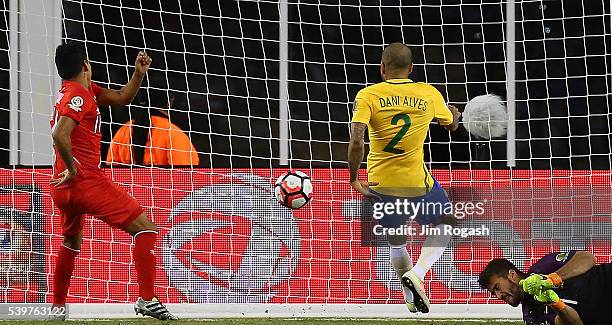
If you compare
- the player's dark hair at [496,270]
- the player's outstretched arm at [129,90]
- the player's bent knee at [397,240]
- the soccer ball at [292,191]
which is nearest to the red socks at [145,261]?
the player's outstretched arm at [129,90]

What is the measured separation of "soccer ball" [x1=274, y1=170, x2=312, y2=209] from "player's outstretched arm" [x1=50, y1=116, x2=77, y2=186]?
6.00 feet

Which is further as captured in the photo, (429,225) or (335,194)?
(335,194)

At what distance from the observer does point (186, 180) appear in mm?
10664

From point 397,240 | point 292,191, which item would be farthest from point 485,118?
point 397,240

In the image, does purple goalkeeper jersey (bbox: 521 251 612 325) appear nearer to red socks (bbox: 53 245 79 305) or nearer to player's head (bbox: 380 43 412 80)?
player's head (bbox: 380 43 412 80)

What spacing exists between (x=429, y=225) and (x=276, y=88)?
7.64 ft

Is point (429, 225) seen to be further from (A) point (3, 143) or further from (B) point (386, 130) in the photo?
(A) point (3, 143)

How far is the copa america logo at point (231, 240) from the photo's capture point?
34.6 ft

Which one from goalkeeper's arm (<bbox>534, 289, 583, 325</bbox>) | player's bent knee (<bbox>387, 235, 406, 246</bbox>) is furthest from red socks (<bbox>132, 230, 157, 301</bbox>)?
goalkeeper's arm (<bbox>534, 289, 583, 325</bbox>)

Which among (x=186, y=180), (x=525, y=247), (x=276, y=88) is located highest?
(x=276, y=88)

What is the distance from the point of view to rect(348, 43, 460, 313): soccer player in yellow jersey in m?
8.55

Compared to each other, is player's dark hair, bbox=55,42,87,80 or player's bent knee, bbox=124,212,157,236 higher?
player's dark hair, bbox=55,42,87,80

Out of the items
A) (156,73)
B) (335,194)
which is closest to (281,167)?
(335,194)

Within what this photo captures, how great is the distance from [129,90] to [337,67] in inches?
117
